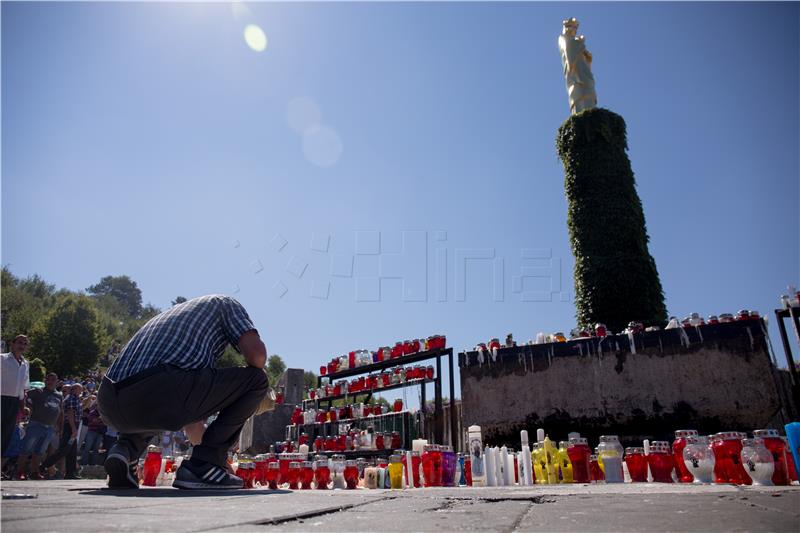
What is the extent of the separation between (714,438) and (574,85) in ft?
47.5

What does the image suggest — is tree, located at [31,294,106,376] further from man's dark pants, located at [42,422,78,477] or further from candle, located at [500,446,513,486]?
candle, located at [500,446,513,486]

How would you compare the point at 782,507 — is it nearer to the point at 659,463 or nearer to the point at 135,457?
the point at 659,463

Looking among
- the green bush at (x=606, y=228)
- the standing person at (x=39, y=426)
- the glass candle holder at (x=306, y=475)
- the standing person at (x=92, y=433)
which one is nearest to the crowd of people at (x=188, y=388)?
the glass candle holder at (x=306, y=475)

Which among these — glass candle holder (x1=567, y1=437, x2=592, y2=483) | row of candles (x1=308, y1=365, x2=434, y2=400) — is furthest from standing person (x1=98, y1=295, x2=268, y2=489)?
row of candles (x1=308, y1=365, x2=434, y2=400)

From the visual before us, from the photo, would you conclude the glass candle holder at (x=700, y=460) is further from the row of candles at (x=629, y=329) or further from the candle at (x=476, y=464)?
the row of candles at (x=629, y=329)

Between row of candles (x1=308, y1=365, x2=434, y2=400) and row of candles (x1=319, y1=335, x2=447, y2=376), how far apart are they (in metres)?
0.35

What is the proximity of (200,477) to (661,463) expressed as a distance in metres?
3.32

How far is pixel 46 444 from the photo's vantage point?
7516 millimetres

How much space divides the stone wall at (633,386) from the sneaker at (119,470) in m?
6.48

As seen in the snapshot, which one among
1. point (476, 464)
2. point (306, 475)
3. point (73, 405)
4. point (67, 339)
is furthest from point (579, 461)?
point (67, 339)

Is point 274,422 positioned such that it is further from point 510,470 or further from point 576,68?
point 576,68

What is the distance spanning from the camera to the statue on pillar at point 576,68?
1542 centimetres

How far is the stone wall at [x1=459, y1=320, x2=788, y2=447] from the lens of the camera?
22.8 feet

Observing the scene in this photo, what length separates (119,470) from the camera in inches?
122
